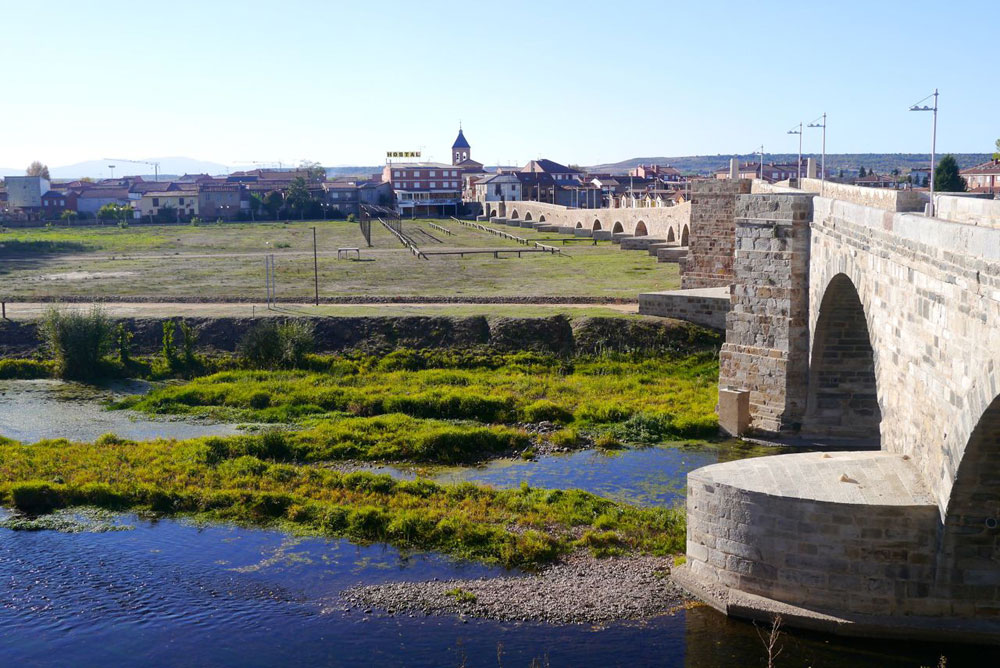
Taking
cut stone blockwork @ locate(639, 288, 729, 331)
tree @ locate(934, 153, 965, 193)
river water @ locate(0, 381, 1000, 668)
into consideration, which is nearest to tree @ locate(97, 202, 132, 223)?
tree @ locate(934, 153, 965, 193)

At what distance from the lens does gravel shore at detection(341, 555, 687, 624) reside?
16125 mm

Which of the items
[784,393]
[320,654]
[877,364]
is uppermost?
[877,364]

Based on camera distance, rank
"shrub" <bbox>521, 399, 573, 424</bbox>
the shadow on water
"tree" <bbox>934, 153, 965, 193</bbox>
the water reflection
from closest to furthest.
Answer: the shadow on water → the water reflection → "shrub" <bbox>521, 399, 573, 424</bbox> → "tree" <bbox>934, 153, 965, 193</bbox>

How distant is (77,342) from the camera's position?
35.5m

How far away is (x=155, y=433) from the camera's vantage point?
2802 cm

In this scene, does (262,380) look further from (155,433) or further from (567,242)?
(567,242)

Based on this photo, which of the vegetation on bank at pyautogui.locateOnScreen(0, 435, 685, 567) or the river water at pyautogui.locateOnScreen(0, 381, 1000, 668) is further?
the vegetation on bank at pyautogui.locateOnScreen(0, 435, 685, 567)

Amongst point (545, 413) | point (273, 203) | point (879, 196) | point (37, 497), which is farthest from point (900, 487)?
point (273, 203)

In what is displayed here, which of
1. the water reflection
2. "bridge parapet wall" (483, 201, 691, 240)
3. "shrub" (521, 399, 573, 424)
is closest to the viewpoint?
the water reflection

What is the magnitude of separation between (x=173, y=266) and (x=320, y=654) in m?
50.6

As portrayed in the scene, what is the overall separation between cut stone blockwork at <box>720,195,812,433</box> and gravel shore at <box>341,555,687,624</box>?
8.55m

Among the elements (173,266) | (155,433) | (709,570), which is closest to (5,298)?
(173,266)

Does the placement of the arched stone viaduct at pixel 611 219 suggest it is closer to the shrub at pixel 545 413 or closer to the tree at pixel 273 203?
the shrub at pixel 545 413

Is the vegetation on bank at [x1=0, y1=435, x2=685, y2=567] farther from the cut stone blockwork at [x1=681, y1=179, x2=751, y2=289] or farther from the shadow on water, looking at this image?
the cut stone blockwork at [x1=681, y1=179, x2=751, y2=289]
